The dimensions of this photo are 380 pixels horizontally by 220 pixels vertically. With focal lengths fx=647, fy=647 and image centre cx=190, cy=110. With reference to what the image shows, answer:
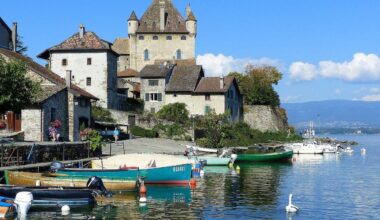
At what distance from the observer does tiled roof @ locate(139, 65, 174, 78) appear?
9331cm

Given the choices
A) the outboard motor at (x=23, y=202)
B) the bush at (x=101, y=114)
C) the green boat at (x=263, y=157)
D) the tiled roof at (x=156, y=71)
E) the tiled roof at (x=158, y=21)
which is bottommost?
the outboard motor at (x=23, y=202)

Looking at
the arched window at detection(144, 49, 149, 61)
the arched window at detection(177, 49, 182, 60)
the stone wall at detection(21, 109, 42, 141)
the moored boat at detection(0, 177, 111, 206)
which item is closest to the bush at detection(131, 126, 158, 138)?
the stone wall at detection(21, 109, 42, 141)

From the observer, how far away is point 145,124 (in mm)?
80688

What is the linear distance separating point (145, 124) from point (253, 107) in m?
29.8

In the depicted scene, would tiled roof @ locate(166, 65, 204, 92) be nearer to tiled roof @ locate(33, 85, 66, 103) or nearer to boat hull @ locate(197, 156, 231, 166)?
boat hull @ locate(197, 156, 231, 166)

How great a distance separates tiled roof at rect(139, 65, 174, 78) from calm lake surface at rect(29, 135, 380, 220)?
37.3m

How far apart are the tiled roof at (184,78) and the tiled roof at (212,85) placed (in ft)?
2.69

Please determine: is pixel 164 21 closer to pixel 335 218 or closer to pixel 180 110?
pixel 180 110

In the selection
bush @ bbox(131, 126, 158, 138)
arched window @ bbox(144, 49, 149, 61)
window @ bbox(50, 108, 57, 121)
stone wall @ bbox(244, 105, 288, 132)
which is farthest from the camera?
arched window @ bbox(144, 49, 149, 61)

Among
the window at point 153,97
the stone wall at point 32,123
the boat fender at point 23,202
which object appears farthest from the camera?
the window at point 153,97

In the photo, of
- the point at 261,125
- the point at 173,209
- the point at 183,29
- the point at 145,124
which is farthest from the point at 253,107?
the point at 173,209

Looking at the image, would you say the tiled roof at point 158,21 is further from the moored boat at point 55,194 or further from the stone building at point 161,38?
the moored boat at point 55,194

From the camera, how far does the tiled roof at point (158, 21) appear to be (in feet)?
376

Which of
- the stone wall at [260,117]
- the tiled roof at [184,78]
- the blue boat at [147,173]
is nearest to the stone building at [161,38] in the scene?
the stone wall at [260,117]
